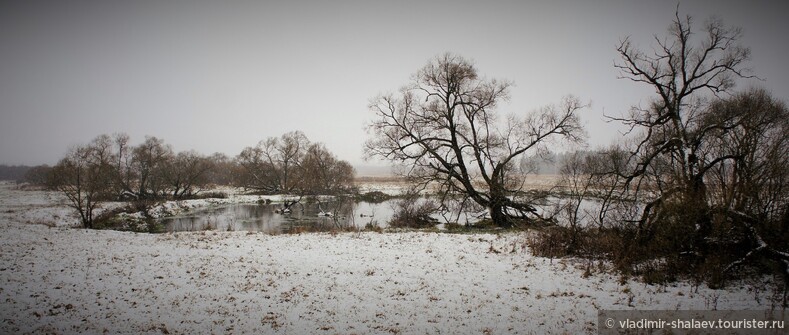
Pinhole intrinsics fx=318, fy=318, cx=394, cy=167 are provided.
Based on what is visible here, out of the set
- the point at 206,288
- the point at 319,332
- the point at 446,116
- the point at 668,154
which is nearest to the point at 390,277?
the point at 319,332

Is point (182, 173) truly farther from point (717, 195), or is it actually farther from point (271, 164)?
point (717, 195)

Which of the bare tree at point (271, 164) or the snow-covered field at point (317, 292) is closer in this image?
the snow-covered field at point (317, 292)

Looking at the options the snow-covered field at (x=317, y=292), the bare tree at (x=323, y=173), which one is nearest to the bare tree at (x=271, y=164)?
the bare tree at (x=323, y=173)

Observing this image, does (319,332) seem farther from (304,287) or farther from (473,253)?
(473,253)

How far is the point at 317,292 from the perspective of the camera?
7.68 meters

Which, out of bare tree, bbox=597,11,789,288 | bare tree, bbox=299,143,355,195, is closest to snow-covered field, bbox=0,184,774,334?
bare tree, bbox=597,11,789,288

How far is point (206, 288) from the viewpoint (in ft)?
25.9

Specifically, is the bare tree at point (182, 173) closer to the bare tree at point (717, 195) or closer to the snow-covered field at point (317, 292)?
the snow-covered field at point (317, 292)

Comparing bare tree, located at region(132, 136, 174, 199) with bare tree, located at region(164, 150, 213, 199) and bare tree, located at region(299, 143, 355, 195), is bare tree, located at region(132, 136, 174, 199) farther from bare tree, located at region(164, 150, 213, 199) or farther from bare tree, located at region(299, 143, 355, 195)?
bare tree, located at region(299, 143, 355, 195)

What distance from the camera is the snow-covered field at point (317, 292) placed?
6195 mm

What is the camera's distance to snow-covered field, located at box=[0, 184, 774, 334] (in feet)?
20.3

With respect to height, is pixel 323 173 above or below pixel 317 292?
above

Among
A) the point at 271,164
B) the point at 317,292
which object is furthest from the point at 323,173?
the point at 317,292

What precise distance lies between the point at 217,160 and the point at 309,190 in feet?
185
